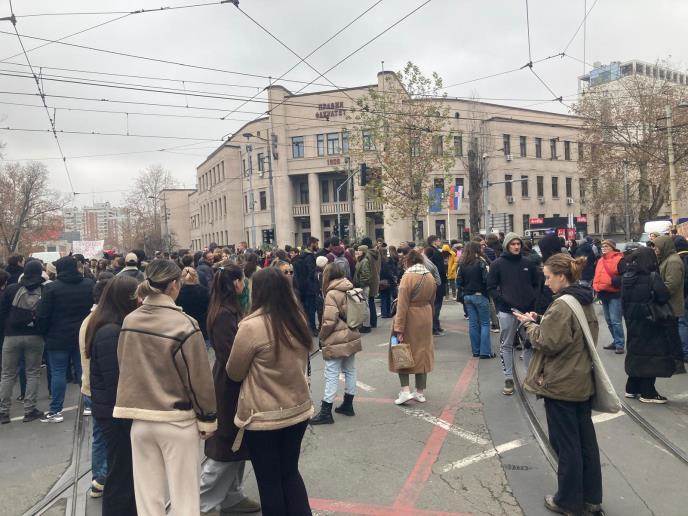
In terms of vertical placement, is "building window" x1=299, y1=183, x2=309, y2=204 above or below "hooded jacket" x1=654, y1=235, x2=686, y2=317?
above

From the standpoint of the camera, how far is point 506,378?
7035 millimetres

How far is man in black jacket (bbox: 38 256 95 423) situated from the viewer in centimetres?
672

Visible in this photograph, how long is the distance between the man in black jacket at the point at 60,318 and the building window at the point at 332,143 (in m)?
40.1

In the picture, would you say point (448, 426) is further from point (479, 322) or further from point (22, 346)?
point (22, 346)

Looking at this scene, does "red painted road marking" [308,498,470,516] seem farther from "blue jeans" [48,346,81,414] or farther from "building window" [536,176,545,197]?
"building window" [536,176,545,197]

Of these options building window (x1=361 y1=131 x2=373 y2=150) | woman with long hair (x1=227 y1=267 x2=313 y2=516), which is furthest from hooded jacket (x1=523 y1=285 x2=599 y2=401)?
building window (x1=361 y1=131 x2=373 y2=150)

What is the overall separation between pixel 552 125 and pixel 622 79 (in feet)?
53.0

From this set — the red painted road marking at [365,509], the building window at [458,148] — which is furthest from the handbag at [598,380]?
the building window at [458,148]

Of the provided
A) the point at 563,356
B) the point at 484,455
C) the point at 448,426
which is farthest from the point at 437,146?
the point at 563,356

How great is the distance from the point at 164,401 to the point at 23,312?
15.2ft

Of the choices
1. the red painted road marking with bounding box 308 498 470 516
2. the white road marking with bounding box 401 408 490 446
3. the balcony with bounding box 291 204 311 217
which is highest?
the balcony with bounding box 291 204 311 217

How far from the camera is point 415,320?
21.6 feet

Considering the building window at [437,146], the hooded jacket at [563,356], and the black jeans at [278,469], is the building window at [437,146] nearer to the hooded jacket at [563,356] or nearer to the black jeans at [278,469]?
the hooded jacket at [563,356]

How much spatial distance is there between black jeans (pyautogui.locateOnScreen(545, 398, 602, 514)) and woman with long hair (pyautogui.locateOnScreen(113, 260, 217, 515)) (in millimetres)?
2536
